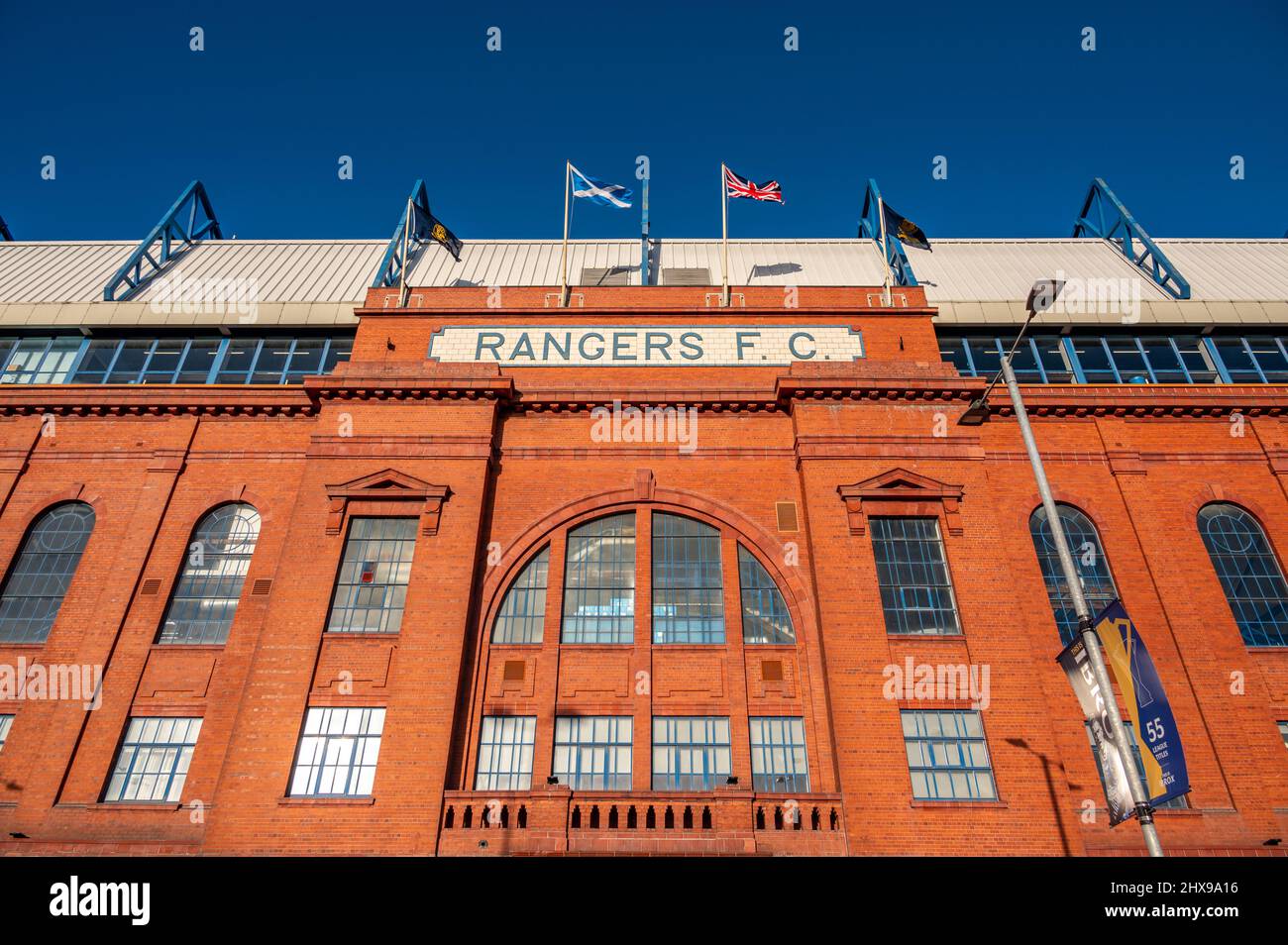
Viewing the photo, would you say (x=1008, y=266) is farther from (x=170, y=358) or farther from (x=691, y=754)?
(x=170, y=358)

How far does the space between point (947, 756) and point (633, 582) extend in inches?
308

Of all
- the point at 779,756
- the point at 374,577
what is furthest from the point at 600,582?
the point at 779,756

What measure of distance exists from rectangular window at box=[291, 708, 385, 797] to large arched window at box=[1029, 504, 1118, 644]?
1602cm

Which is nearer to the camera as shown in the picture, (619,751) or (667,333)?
(619,751)

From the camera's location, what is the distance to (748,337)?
74.8 feet

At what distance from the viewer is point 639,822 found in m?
14.9

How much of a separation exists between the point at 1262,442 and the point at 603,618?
1887 cm

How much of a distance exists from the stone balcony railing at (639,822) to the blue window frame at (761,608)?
3.96 metres

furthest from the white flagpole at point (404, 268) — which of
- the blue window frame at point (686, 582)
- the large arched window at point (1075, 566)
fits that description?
the large arched window at point (1075, 566)

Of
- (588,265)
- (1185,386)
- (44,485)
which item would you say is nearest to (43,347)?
(44,485)

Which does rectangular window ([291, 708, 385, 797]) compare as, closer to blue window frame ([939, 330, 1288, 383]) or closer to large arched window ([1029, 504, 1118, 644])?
large arched window ([1029, 504, 1118, 644])

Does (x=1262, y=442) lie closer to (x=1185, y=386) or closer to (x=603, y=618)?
(x=1185, y=386)

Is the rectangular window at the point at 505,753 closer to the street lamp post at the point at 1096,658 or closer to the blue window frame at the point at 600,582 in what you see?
the blue window frame at the point at 600,582
